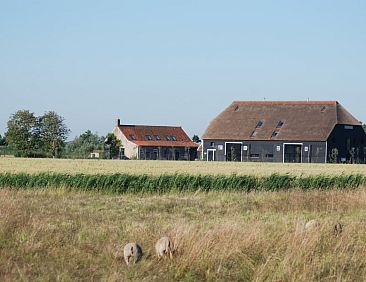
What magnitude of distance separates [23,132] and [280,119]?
36.8 meters

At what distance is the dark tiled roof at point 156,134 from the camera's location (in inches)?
3671

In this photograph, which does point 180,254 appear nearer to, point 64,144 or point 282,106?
point 282,106

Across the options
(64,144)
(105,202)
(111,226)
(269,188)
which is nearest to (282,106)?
(64,144)

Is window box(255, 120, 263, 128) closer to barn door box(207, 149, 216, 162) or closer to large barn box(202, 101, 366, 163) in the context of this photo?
large barn box(202, 101, 366, 163)

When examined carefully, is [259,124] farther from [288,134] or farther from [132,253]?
[132,253]

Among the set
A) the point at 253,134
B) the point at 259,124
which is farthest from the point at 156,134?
the point at 253,134

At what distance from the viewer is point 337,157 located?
78.6 meters

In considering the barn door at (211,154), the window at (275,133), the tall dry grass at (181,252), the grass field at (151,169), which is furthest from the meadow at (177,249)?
the barn door at (211,154)

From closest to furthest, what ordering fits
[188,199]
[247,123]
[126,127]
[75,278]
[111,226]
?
1. [75,278]
2. [111,226]
3. [188,199]
4. [247,123]
5. [126,127]

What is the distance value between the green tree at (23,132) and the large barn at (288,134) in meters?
26.2

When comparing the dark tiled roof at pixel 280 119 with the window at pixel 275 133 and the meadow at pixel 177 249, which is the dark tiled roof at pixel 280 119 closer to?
the window at pixel 275 133

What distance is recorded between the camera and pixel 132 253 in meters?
10.3

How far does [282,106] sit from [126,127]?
76.3 ft

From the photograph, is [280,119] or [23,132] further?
[23,132]
